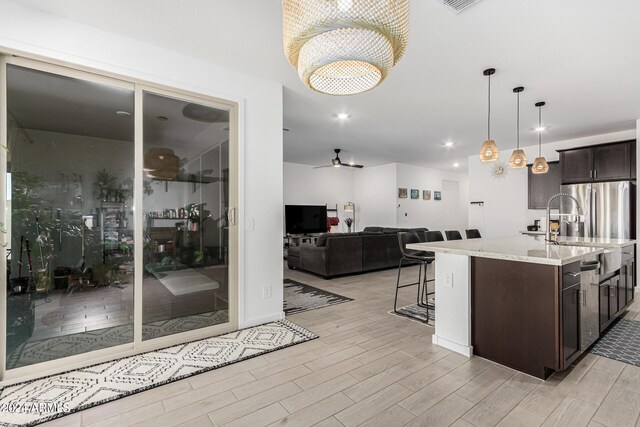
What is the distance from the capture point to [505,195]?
22.6ft

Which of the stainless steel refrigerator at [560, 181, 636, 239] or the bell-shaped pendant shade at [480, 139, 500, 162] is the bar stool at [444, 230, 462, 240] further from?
the stainless steel refrigerator at [560, 181, 636, 239]

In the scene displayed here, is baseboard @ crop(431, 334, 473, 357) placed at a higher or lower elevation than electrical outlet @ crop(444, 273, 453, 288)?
lower

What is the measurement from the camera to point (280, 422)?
1.76 m

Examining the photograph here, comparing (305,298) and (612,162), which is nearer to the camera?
(305,298)

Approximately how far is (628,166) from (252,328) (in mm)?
6140

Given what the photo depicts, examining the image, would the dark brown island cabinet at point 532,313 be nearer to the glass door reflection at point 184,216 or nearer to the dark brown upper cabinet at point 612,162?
the glass door reflection at point 184,216

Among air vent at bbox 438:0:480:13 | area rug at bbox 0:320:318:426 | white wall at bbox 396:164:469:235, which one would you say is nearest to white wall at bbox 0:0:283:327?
area rug at bbox 0:320:318:426

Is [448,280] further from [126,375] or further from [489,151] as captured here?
[126,375]

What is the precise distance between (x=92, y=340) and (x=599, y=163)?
7314 millimetres

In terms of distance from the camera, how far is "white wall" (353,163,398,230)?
8.94 meters

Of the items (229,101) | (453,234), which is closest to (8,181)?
(229,101)

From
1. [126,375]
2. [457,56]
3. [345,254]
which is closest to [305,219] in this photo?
[345,254]

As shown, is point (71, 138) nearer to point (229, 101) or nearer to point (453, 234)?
point (229, 101)

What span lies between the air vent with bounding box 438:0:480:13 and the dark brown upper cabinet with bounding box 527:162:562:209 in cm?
508
